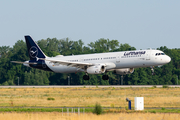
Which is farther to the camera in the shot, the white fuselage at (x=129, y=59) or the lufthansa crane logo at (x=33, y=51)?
the lufthansa crane logo at (x=33, y=51)

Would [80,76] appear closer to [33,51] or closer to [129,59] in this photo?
[33,51]

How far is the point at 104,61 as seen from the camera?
56.6m

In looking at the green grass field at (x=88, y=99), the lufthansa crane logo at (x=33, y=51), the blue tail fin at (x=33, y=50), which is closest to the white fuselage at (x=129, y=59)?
the green grass field at (x=88, y=99)

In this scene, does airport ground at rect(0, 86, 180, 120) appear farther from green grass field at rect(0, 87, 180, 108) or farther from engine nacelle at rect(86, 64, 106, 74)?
engine nacelle at rect(86, 64, 106, 74)

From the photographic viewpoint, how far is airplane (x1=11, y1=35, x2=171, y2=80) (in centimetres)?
5253

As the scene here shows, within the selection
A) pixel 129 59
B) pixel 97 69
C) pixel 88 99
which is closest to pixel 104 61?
pixel 97 69

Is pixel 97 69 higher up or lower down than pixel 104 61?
lower down

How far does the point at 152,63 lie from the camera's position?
172 feet

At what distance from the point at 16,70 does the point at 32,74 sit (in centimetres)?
1224

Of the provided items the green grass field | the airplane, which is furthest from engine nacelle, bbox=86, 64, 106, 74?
the green grass field

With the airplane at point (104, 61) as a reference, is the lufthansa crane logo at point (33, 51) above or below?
above

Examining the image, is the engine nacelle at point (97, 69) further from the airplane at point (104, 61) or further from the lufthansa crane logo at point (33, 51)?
the lufthansa crane logo at point (33, 51)

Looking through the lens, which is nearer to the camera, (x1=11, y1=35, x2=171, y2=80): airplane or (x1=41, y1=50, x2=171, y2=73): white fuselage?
(x1=41, y1=50, x2=171, y2=73): white fuselage

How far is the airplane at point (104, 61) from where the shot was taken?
52531 millimetres
